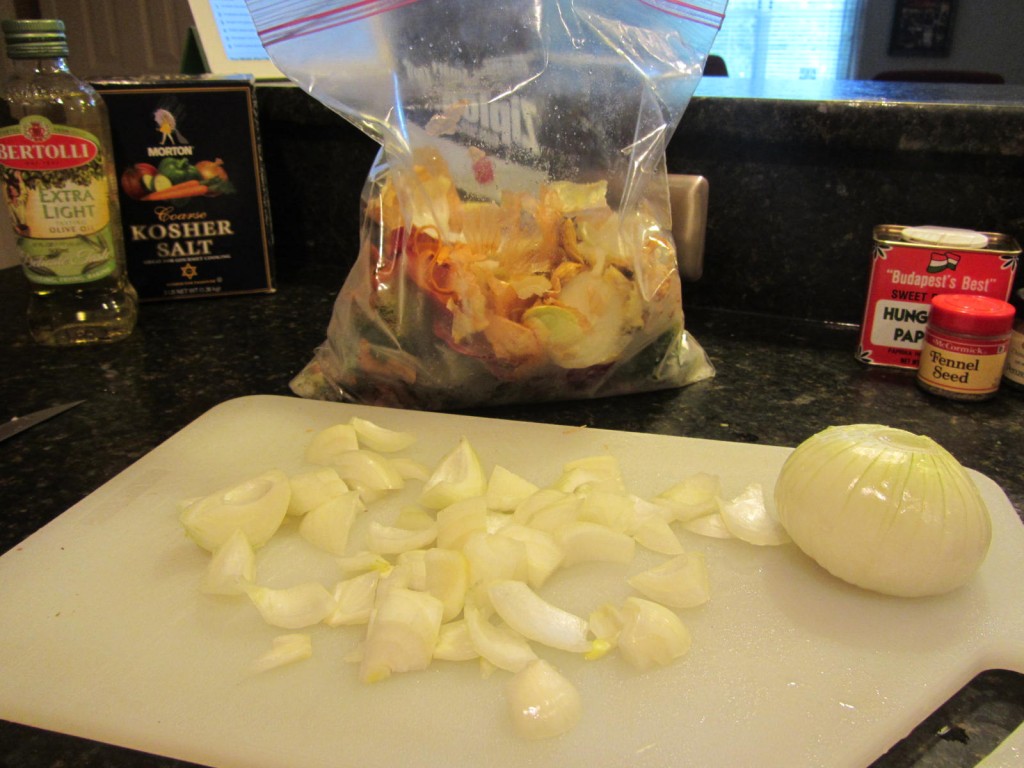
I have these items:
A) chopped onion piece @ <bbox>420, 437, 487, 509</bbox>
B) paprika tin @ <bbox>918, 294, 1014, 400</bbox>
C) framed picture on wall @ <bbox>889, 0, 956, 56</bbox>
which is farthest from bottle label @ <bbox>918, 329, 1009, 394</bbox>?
framed picture on wall @ <bbox>889, 0, 956, 56</bbox>

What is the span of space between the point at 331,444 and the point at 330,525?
0.43 ft

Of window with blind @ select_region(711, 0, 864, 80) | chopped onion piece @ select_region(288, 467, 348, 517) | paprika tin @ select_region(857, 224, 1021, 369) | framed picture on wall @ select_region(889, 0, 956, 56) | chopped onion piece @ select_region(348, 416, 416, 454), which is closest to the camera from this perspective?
chopped onion piece @ select_region(288, 467, 348, 517)

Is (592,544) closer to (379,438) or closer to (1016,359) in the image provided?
(379,438)

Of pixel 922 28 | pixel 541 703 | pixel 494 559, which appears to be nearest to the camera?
pixel 541 703

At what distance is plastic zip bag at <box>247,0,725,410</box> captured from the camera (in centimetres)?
75

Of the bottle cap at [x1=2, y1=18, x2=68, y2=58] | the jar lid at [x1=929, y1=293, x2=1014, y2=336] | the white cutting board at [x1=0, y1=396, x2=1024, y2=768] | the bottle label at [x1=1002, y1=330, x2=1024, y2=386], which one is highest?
the bottle cap at [x1=2, y1=18, x2=68, y2=58]

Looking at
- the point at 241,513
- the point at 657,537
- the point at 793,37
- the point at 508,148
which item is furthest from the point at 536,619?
the point at 793,37

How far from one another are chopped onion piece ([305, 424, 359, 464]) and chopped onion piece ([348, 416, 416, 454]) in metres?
0.01

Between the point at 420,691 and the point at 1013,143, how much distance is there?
893 mm

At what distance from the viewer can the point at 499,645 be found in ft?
→ 1.65

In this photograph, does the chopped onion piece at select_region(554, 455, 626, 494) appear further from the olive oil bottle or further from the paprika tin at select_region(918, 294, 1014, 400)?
the olive oil bottle

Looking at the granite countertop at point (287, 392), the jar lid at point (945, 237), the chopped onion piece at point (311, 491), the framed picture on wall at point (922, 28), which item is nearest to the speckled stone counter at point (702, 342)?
the granite countertop at point (287, 392)

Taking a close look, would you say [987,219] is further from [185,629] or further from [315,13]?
[185,629]

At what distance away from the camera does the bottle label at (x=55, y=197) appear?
912 millimetres
